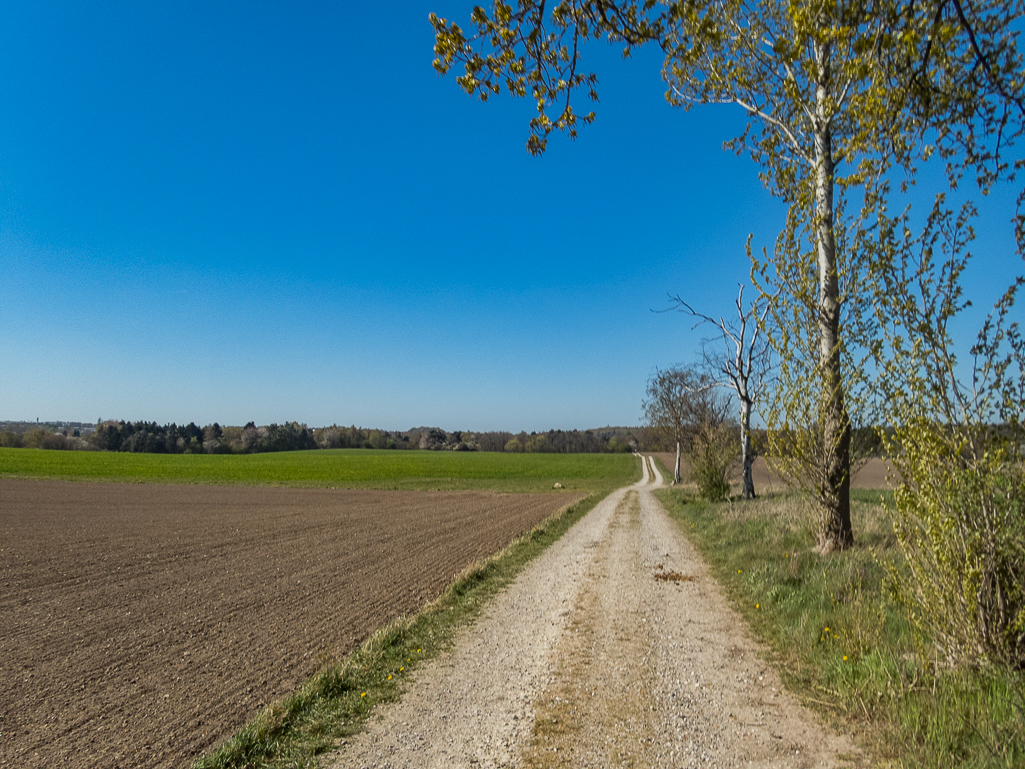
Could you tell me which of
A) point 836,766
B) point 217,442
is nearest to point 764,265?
point 836,766

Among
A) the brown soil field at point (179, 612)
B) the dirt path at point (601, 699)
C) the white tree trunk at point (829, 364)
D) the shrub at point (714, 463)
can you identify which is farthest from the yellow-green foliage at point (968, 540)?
the shrub at point (714, 463)

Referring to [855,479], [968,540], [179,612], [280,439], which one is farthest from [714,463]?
[280,439]

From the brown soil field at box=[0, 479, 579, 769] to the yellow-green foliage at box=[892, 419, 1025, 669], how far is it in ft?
21.3

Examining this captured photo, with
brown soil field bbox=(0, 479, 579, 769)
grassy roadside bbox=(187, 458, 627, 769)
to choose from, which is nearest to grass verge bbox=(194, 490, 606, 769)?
grassy roadside bbox=(187, 458, 627, 769)

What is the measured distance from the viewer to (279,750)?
14.4 ft

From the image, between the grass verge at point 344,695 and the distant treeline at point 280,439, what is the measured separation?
324 ft

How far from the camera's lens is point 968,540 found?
4.38 metres

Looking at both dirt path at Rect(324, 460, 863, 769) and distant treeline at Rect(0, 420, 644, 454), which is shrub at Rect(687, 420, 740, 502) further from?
distant treeline at Rect(0, 420, 644, 454)

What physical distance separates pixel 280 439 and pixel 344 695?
121374 millimetres

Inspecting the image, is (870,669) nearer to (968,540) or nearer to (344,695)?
(968,540)

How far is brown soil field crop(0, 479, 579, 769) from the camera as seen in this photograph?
5066 mm

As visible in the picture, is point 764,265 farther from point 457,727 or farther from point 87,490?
point 87,490

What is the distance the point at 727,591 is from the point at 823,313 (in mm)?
4970

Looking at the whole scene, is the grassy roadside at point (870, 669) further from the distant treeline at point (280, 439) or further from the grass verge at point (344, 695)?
the distant treeline at point (280, 439)
